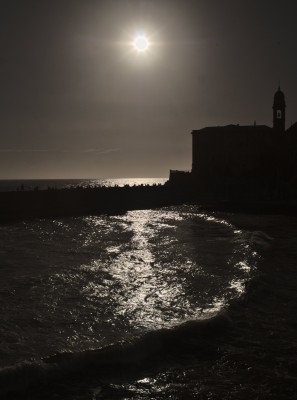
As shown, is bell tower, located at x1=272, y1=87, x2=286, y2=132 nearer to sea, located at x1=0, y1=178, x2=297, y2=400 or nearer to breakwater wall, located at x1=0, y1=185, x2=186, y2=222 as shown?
breakwater wall, located at x1=0, y1=185, x2=186, y2=222

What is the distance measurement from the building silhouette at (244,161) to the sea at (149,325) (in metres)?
49.7

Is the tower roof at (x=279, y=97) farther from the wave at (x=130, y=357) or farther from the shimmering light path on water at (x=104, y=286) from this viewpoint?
the wave at (x=130, y=357)

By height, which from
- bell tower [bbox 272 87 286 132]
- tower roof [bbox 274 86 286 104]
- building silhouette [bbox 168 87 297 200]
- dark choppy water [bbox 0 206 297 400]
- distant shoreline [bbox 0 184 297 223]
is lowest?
dark choppy water [bbox 0 206 297 400]

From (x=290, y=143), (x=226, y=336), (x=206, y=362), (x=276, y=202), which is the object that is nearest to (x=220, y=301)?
(x=226, y=336)

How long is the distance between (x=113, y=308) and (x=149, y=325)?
1.76 meters

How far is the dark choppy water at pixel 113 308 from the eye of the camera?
7.30 metres

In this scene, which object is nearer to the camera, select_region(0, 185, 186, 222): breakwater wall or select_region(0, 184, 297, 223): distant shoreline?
select_region(0, 185, 186, 222): breakwater wall

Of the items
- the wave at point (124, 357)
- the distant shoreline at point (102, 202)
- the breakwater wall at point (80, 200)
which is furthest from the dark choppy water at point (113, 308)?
the breakwater wall at point (80, 200)

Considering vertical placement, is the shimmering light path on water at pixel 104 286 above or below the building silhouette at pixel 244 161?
below

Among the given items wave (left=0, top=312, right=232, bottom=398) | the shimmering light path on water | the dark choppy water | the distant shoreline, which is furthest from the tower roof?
wave (left=0, top=312, right=232, bottom=398)

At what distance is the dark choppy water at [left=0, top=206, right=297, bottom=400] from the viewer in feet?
23.9

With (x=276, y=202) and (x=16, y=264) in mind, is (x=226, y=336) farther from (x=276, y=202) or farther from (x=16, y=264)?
(x=276, y=202)

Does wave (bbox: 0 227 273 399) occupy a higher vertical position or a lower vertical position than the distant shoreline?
lower

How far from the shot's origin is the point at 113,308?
1127cm
